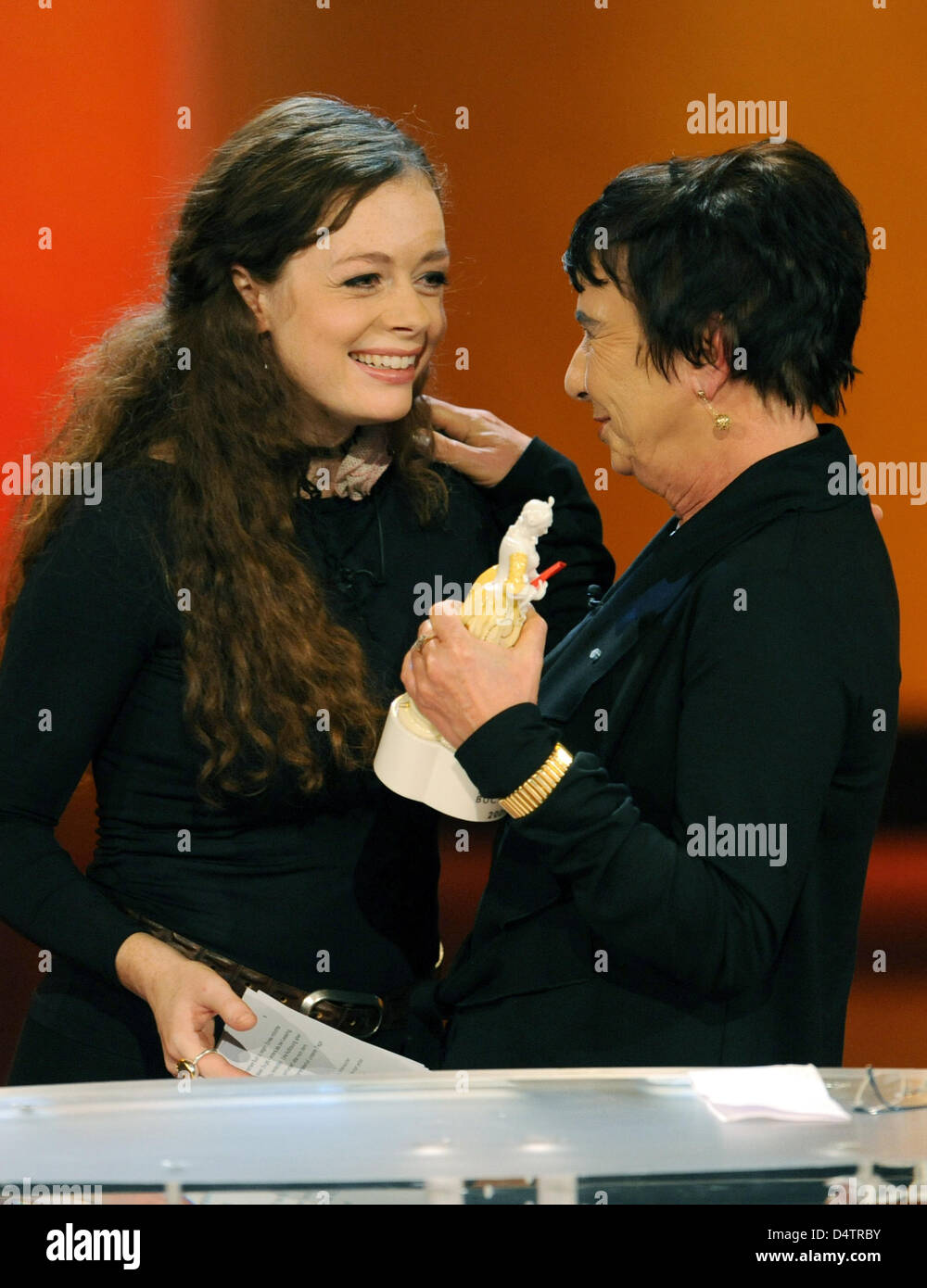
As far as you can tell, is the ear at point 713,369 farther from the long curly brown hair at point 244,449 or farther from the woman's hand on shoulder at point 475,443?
the woman's hand on shoulder at point 475,443

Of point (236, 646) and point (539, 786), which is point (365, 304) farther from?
point (539, 786)

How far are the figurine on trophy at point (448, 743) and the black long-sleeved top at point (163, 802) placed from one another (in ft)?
0.88

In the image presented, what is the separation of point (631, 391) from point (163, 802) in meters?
0.69

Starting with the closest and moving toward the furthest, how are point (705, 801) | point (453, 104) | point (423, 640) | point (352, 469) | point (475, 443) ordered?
point (705, 801), point (423, 640), point (352, 469), point (475, 443), point (453, 104)

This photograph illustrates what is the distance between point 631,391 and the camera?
1.35m

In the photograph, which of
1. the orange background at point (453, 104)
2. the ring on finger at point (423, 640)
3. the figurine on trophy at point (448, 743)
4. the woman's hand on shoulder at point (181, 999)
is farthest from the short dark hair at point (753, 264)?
the orange background at point (453, 104)

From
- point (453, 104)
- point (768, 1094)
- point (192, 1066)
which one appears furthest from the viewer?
point (453, 104)

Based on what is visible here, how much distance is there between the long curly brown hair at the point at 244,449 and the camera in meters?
1.54

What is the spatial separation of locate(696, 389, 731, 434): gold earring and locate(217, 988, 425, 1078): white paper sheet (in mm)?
740

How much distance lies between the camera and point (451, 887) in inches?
123

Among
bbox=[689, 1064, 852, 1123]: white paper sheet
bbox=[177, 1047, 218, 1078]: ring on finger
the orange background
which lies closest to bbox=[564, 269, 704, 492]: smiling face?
bbox=[689, 1064, 852, 1123]: white paper sheet

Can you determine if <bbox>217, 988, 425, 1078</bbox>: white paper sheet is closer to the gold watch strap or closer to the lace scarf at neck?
the gold watch strap

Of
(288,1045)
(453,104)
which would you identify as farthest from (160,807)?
(453,104)

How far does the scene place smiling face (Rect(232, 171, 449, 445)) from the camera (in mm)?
1567
